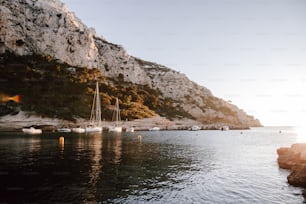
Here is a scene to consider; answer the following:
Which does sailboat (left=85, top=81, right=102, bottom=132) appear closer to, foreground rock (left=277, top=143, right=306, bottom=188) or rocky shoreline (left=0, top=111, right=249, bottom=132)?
rocky shoreline (left=0, top=111, right=249, bottom=132)

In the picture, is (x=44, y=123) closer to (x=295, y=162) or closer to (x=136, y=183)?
(x=136, y=183)

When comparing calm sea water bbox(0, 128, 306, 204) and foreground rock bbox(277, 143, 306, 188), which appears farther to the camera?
foreground rock bbox(277, 143, 306, 188)

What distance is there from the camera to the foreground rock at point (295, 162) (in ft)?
74.8

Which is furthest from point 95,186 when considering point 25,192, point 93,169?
point 93,169

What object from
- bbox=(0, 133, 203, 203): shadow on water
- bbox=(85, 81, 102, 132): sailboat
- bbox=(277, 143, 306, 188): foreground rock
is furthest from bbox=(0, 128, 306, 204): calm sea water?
bbox=(85, 81, 102, 132): sailboat

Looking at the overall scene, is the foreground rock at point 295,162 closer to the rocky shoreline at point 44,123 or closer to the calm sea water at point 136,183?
the calm sea water at point 136,183

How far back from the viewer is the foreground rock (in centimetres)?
2280

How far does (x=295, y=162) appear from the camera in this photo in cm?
3017

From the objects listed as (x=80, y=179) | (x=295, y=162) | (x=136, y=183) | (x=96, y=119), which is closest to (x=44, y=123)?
(x=96, y=119)

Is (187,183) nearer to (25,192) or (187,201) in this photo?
(187,201)

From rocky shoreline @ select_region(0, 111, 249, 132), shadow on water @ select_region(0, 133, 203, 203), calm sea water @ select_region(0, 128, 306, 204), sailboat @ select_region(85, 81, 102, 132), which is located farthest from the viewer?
sailboat @ select_region(85, 81, 102, 132)

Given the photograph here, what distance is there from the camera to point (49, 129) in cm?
10194

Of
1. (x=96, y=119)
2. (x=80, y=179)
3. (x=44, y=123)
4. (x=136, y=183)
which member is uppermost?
(x=96, y=119)

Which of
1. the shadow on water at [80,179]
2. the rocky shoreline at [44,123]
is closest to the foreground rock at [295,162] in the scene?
the shadow on water at [80,179]
